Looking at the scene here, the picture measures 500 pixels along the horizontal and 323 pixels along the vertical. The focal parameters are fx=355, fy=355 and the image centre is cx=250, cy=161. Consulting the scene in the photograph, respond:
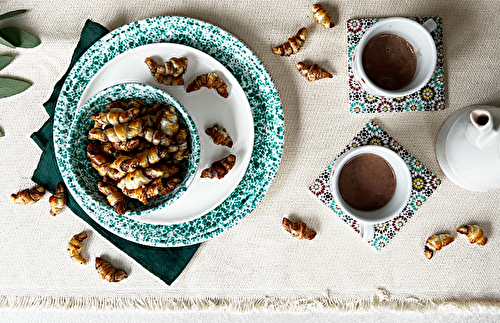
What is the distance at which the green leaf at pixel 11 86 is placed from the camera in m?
0.76

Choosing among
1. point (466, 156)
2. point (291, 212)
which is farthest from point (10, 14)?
point (466, 156)

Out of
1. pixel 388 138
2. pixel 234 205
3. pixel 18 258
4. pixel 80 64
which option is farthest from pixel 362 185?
pixel 18 258

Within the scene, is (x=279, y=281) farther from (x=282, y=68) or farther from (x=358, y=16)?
(x=358, y=16)

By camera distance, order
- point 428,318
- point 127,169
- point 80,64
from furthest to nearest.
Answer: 1. point 428,318
2. point 80,64
3. point 127,169

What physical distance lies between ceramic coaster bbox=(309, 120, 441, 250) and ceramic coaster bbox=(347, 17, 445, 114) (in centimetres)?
4

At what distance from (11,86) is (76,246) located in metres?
0.37

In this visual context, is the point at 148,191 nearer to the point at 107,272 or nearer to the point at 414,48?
the point at 107,272

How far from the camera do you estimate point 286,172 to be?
76 centimetres

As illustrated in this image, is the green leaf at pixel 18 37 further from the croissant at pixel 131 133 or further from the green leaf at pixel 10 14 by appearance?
the croissant at pixel 131 133

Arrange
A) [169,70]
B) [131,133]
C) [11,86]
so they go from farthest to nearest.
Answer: [11,86] → [169,70] → [131,133]

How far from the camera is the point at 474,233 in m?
0.74

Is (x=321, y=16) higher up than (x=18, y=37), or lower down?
higher up

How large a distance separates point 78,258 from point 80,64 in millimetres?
408

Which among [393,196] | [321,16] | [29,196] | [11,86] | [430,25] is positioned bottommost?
[29,196]
